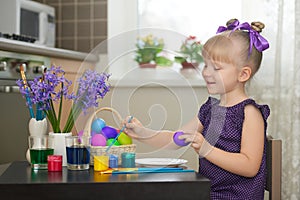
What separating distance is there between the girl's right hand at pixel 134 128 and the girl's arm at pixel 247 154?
22cm

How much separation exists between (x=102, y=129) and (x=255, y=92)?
138 cm

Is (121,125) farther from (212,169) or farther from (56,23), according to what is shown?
(56,23)

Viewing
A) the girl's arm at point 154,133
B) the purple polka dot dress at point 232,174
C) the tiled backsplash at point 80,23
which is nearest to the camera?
the girl's arm at point 154,133

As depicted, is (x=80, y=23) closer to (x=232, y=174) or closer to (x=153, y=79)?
(x=232, y=174)

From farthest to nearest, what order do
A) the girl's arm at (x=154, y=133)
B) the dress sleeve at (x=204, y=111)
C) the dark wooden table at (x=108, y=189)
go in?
the dress sleeve at (x=204, y=111) → the girl's arm at (x=154, y=133) → the dark wooden table at (x=108, y=189)

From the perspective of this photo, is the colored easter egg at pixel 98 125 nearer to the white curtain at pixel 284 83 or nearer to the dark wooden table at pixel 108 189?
the dark wooden table at pixel 108 189

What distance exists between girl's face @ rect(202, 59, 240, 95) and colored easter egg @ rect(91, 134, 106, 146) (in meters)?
0.33

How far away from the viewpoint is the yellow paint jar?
4.48ft

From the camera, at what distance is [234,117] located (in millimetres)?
1736

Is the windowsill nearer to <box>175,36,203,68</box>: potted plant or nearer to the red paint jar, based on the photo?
<box>175,36,203,68</box>: potted plant

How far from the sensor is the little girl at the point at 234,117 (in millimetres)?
1595

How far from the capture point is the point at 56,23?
3555 millimetres

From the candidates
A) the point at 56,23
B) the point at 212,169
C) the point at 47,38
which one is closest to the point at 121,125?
the point at 212,169

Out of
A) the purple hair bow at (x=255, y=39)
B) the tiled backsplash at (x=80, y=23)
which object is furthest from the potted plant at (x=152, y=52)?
the tiled backsplash at (x=80, y=23)
